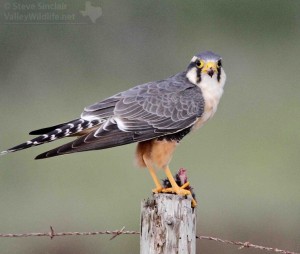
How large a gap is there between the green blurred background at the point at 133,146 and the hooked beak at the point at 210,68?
3.40m

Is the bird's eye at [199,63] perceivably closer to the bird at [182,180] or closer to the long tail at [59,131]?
the long tail at [59,131]

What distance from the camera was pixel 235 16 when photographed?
70.6 ft

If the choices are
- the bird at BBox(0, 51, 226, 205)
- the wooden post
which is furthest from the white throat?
the wooden post

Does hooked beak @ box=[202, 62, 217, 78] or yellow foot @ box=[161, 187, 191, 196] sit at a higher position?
hooked beak @ box=[202, 62, 217, 78]

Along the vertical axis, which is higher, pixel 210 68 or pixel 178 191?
pixel 210 68

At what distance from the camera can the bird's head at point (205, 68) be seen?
25.5ft

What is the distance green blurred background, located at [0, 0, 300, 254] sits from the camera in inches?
480

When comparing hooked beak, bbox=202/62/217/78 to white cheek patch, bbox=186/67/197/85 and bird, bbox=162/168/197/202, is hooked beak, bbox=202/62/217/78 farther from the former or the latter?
bird, bbox=162/168/197/202

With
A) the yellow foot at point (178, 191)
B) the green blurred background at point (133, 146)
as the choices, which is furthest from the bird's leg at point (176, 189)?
the green blurred background at point (133, 146)

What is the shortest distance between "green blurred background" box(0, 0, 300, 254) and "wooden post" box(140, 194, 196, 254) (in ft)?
15.6

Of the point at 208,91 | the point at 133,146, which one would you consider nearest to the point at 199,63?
the point at 208,91

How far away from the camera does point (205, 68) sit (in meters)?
7.76

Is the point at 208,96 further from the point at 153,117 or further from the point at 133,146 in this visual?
the point at 133,146

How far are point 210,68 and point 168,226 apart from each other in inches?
84.3
